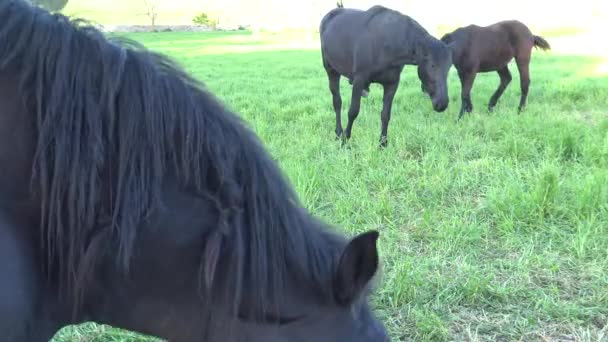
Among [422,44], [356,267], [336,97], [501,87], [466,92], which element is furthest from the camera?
[501,87]

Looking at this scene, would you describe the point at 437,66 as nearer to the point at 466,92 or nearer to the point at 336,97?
the point at 336,97

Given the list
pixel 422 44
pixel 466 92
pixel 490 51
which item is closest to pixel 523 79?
pixel 490 51

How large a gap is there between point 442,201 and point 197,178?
9.31ft

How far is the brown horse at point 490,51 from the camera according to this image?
25.2 feet

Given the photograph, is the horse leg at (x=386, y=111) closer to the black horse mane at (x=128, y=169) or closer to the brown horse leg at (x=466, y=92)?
the brown horse leg at (x=466, y=92)

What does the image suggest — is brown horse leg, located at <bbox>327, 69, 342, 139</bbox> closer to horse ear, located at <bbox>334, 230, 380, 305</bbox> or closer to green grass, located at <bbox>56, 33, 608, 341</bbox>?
green grass, located at <bbox>56, 33, 608, 341</bbox>

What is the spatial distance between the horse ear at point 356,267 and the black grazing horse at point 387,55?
4372 millimetres

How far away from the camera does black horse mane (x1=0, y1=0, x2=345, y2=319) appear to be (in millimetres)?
1007

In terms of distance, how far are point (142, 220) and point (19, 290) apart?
0.25 metres

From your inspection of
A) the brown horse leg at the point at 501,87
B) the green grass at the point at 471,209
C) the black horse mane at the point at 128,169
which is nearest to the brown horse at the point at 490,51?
the brown horse leg at the point at 501,87

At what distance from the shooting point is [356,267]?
3.22ft

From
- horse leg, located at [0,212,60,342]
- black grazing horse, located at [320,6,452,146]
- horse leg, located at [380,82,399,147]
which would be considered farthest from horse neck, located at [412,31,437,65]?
horse leg, located at [0,212,60,342]

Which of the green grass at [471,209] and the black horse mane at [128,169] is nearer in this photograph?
the black horse mane at [128,169]

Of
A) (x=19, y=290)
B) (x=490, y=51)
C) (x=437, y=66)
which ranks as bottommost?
(x=19, y=290)
